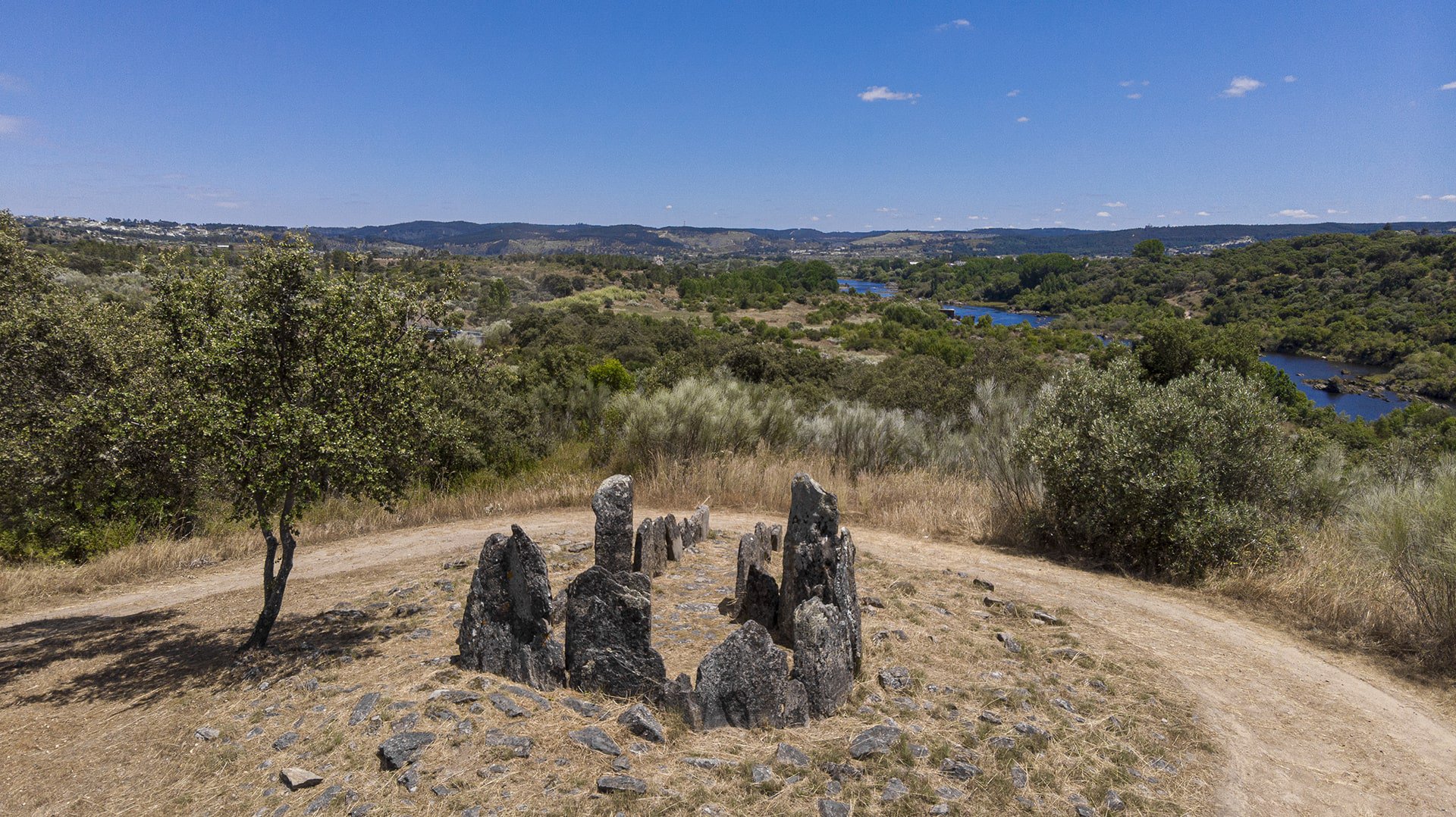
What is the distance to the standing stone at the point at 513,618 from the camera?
540 cm

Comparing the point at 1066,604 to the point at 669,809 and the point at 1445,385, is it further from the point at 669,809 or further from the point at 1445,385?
the point at 1445,385

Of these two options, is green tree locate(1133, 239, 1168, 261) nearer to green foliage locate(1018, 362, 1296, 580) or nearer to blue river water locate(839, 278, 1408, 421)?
blue river water locate(839, 278, 1408, 421)

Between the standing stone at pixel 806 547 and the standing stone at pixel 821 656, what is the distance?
2.42 ft

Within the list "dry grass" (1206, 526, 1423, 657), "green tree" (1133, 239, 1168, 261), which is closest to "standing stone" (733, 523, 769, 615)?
"dry grass" (1206, 526, 1423, 657)

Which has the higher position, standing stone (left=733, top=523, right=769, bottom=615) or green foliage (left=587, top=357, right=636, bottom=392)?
standing stone (left=733, top=523, right=769, bottom=615)

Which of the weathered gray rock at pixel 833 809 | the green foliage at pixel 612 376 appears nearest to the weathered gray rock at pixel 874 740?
the weathered gray rock at pixel 833 809

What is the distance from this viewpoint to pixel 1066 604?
8109 millimetres

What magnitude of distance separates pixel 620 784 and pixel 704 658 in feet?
3.67

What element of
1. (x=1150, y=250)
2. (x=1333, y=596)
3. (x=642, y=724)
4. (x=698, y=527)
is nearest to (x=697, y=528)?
(x=698, y=527)

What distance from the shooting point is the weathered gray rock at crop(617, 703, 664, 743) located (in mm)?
4734

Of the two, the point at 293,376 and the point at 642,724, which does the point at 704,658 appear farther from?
the point at 293,376

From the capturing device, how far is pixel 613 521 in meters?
7.16

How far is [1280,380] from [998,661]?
119 feet

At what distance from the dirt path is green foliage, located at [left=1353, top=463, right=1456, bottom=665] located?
917 millimetres
